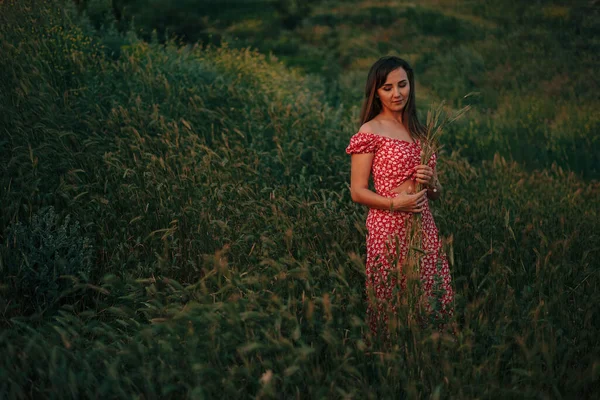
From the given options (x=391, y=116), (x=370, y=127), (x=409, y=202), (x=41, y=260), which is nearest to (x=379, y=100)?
(x=391, y=116)

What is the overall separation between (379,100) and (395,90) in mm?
156

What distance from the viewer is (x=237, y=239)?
343 centimetres

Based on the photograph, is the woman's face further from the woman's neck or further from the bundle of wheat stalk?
the bundle of wheat stalk

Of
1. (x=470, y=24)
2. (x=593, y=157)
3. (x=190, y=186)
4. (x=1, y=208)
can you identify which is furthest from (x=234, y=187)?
(x=470, y=24)

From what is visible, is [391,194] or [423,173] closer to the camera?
[423,173]

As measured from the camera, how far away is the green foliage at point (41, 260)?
10.4 ft

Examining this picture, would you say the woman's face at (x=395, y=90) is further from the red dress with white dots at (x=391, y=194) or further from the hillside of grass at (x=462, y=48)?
the hillside of grass at (x=462, y=48)

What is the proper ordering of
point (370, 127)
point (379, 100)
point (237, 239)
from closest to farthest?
1. point (370, 127)
2. point (379, 100)
3. point (237, 239)

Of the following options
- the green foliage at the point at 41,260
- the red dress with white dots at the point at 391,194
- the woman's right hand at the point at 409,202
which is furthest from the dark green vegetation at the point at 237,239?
the woman's right hand at the point at 409,202

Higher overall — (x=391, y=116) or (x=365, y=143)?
(x=391, y=116)

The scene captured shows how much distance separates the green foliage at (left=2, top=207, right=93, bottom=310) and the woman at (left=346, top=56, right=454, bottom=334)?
5.11 ft

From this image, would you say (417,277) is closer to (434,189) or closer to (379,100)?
(434,189)

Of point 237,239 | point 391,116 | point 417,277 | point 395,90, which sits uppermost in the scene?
point 395,90

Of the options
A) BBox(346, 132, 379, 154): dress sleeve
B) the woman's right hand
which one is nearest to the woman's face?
BBox(346, 132, 379, 154): dress sleeve
